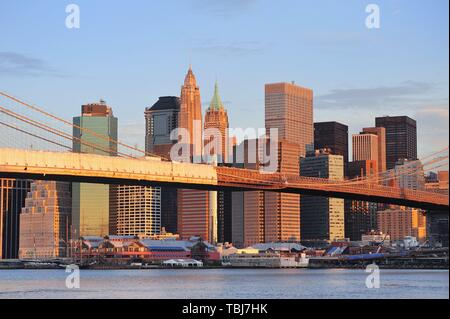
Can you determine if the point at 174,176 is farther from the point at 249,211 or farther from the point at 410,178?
the point at 249,211

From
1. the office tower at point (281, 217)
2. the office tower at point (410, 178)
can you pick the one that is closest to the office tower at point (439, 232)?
the office tower at point (410, 178)

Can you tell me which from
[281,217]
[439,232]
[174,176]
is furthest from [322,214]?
[174,176]

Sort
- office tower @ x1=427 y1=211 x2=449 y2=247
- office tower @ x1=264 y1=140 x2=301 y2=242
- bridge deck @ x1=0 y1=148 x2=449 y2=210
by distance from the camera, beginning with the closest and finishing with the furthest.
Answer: bridge deck @ x1=0 y1=148 x2=449 y2=210 → office tower @ x1=427 y1=211 x2=449 y2=247 → office tower @ x1=264 y1=140 x2=301 y2=242

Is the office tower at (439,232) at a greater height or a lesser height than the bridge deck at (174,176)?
lesser

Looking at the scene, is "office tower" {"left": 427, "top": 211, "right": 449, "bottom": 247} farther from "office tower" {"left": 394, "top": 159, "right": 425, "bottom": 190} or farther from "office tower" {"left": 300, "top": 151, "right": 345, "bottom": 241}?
"office tower" {"left": 300, "top": 151, "right": 345, "bottom": 241}

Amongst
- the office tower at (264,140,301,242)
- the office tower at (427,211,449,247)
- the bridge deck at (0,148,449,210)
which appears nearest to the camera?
the bridge deck at (0,148,449,210)

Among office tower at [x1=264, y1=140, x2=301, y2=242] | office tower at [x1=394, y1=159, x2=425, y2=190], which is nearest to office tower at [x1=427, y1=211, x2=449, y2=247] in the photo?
office tower at [x1=394, y1=159, x2=425, y2=190]

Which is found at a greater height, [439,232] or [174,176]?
[174,176]

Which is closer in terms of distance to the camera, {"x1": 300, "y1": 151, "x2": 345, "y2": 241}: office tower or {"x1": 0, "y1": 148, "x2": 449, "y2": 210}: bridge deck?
{"x1": 0, "y1": 148, "x2": 449, "y2": 210}: bridge deck

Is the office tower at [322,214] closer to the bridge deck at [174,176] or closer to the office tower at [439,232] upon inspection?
the office tower at [439,232]

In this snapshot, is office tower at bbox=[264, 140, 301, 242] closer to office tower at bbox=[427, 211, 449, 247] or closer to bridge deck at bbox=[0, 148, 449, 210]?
office tower at bbox=[427, 211, 449, 247]

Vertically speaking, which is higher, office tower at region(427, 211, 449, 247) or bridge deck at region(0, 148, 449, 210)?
bridge deck at region(0, 148, 449, 210)

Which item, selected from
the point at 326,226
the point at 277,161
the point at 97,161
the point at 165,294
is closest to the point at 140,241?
the point at 277,161

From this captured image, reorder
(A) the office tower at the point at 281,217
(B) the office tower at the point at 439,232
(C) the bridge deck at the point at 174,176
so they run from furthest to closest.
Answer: (A) the office tower at the point at 281,217
(B) the office tower at the point at 439,232
(C) the bridge deck at the point at 174,176
